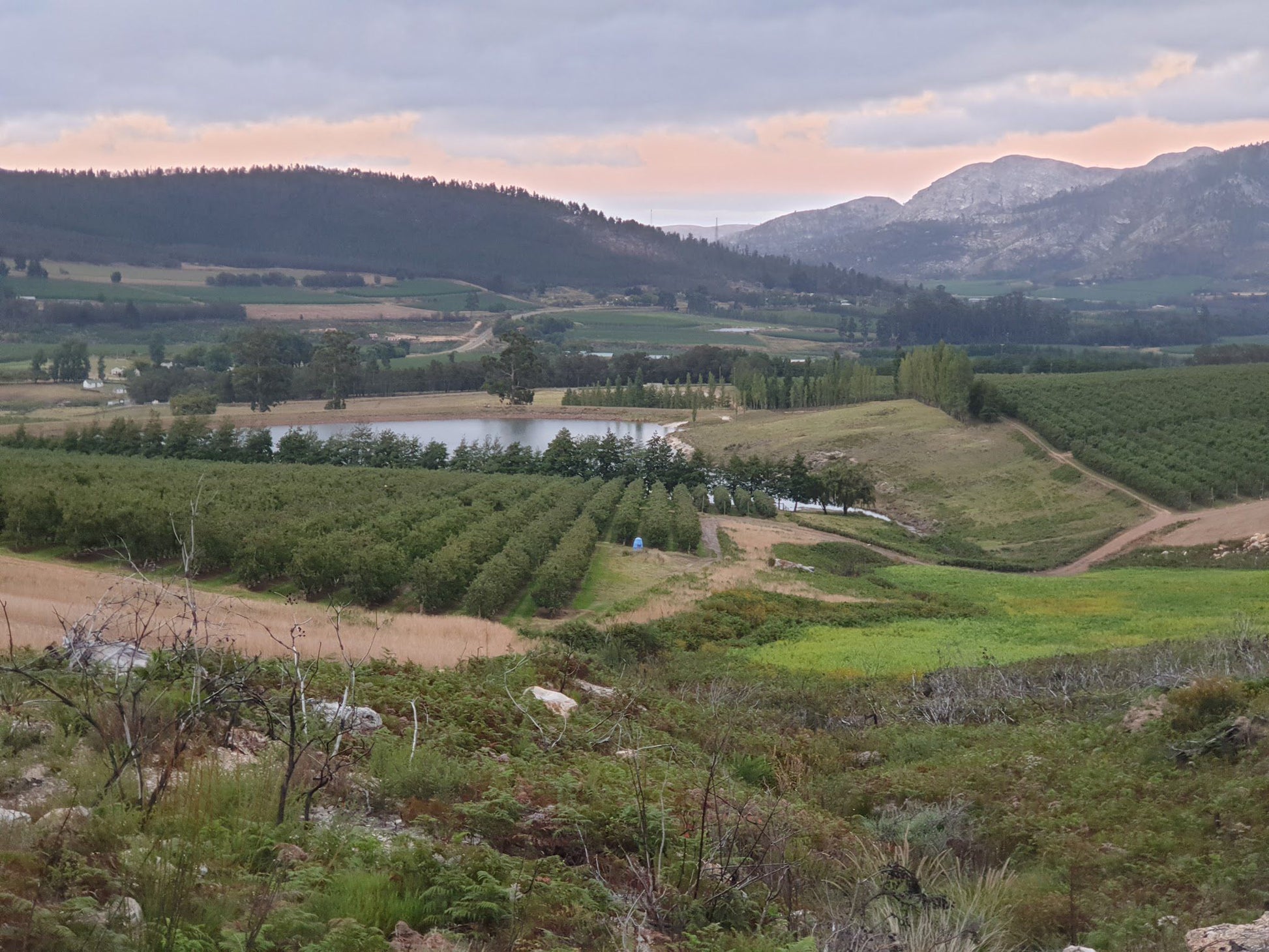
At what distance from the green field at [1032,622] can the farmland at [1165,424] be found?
19956mm

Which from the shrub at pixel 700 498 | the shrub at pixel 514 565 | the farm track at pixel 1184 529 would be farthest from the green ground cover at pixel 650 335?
the shrub at pixel 514 565

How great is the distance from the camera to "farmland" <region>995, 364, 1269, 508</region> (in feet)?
174

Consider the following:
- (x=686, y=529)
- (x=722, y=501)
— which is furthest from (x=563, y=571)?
(x=722, y=501)

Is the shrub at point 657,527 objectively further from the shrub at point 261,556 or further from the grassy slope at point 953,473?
the shrub at point 261,556

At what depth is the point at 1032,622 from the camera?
25656 millimetres

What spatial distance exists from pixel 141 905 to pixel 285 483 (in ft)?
124

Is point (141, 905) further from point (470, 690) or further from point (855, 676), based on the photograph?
point (855, 676)

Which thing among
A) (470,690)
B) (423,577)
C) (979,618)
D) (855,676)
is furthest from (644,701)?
(979,618)

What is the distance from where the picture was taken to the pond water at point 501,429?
283 feet

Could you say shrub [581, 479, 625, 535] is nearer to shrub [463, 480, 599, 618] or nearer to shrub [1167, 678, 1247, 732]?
shrub [463, 480, 599, 618]

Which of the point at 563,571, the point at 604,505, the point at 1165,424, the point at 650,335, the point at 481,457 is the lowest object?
the point at 604,505

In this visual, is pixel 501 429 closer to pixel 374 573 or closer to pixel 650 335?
pixel 374 573

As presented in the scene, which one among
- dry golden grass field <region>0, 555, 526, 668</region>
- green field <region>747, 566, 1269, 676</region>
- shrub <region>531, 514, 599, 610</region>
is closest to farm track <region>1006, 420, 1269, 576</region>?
green field <region>747, 566, 1269, 676</region>

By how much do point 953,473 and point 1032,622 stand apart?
43.7 m
